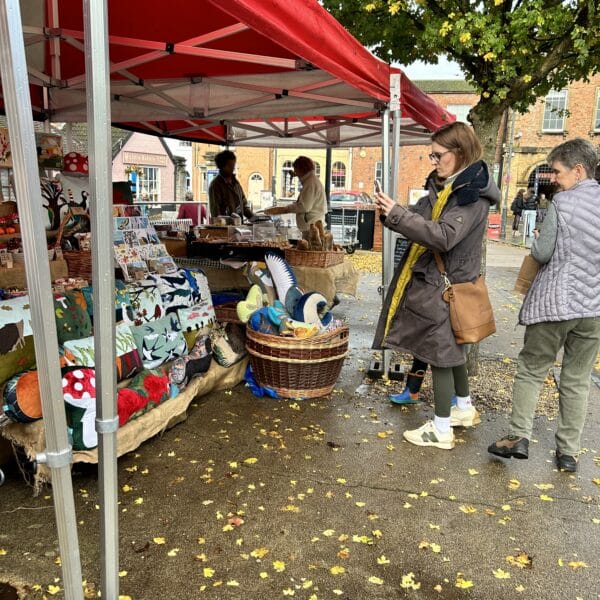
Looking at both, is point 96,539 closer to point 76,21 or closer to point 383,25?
point 76,21

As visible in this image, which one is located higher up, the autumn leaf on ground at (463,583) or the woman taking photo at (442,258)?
the woman taking photo at (442,258)

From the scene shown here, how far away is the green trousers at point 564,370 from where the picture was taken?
3062 millimetres

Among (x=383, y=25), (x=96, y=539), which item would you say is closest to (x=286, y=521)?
(x=96, y=539)

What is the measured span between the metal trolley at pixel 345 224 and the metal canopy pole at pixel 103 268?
13.3 m

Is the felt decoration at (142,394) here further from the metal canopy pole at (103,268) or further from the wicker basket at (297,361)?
the metal canopy pole at (103,268)

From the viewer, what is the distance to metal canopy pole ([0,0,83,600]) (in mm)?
1390

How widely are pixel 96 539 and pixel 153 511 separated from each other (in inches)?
11.7

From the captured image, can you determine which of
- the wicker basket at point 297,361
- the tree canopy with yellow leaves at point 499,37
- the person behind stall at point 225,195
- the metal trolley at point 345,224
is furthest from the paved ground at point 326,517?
the metal trolley at point 345,224

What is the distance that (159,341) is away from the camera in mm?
3576

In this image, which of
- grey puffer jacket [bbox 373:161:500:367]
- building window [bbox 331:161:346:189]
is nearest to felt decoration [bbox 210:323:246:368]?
grey puffer jacket [bbox 373:161:500:367]

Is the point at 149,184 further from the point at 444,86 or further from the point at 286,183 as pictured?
the point at 444,86

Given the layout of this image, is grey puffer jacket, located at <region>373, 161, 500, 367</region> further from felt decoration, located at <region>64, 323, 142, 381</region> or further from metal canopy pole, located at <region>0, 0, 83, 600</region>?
metal canopy pole, located at <region>0, 0, 83, 600</region>

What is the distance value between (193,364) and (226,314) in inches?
37.7

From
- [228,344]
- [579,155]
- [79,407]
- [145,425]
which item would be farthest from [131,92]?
[579,155]
